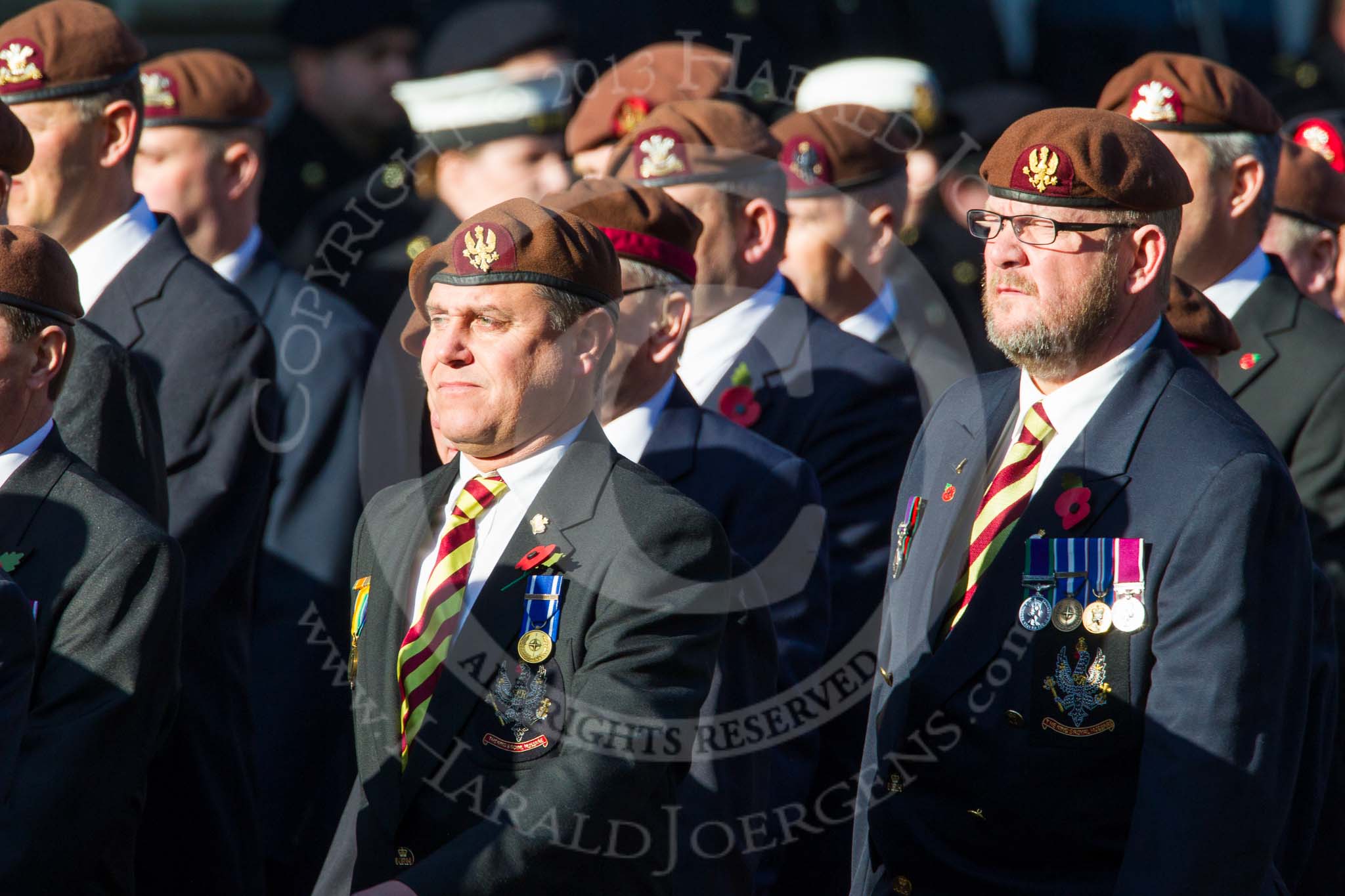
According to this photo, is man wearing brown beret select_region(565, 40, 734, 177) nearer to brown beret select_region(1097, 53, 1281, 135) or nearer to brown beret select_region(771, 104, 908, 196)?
brown beret select_region(771, 104, 908, 196)

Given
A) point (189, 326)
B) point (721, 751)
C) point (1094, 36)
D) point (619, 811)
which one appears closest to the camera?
point (619, 811)

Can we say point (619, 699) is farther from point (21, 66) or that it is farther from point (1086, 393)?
point (21, 66)

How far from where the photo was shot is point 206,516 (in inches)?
210

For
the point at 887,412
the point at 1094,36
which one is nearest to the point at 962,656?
the point at 887,412

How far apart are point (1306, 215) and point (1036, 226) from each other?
2.78 meters

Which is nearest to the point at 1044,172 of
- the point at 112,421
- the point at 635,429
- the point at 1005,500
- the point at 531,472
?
the point at 1005,500

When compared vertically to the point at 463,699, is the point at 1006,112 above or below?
below

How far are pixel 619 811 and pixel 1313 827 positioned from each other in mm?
Result: 1833

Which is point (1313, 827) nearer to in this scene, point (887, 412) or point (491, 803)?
point (887, 412)

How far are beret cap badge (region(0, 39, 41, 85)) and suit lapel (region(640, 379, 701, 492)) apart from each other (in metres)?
2.03

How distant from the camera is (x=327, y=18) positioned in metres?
8.30

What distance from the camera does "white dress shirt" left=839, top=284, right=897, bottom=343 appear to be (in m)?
6.60

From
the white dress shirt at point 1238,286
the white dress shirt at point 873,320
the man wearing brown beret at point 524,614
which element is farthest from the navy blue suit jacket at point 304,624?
the white dress shirt at point 1238,286

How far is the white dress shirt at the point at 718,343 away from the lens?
5.58 metres
